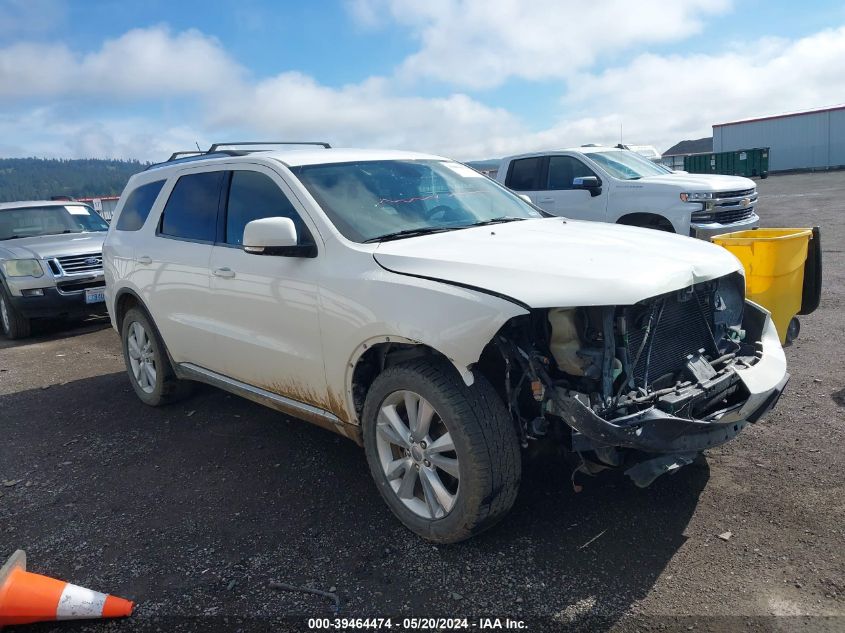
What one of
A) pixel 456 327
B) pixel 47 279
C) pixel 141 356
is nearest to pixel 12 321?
pixel 47 279

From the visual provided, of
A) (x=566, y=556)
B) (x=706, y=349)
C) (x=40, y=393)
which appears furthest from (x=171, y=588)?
(x=40, y=393)

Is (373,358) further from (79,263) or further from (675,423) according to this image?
(79,263)

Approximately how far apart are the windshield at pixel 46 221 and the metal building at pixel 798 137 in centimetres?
4554

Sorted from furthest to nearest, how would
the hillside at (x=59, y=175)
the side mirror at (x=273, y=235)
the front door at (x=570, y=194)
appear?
the hillside at (x=59, y=175) → the front door at (x=570, y=194) → the side mirror at (x=273, y=235)

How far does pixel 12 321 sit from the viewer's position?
8961 mm

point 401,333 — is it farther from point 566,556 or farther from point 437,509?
point 566,556

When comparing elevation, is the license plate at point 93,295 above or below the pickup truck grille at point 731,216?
below

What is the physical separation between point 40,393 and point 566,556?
5.38m

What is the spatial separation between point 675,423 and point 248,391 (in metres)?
2.65

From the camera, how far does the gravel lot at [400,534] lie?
2.71 metres

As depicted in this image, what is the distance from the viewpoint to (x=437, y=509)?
3.12m

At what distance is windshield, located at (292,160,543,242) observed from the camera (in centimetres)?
368

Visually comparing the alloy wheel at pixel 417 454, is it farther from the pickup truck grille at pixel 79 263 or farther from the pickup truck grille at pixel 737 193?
the pickup truck grille at pixel 737 193

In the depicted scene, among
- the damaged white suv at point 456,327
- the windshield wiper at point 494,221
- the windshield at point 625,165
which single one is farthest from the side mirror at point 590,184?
the windshield wiper at point 494,221
